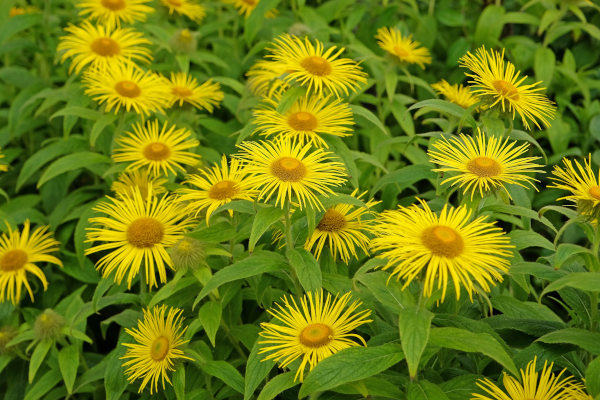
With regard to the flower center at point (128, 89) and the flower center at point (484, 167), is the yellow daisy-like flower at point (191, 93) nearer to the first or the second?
the flower center at point (128, 89)

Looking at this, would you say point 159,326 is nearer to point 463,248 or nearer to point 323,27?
point 463,248

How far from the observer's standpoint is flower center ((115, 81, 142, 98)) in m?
1.96

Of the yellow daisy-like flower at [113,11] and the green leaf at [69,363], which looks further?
the yellow daisy-like flower at [113,11]

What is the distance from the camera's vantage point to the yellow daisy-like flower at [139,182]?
182cm

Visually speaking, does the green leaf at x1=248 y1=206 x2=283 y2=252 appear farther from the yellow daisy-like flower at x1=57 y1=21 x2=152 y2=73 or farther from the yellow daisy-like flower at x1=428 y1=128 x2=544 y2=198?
the yellow daisy-like flower at x1=57 y1=21 x2=152 y2=73

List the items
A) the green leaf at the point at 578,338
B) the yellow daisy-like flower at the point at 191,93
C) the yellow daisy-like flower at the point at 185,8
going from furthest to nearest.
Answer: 1. the yellow daisy-like flower at the point at 185,8
2. the yellow daisy-like flower at the point at 191,93
3. the green leaf at the point at 578,338

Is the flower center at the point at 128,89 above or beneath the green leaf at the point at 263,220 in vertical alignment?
above

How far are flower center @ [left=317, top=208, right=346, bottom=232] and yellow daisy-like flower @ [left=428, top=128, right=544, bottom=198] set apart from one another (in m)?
0.27

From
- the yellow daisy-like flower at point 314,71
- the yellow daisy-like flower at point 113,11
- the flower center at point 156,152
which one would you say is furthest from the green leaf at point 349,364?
the yellow daisy-like flower at point 113,11

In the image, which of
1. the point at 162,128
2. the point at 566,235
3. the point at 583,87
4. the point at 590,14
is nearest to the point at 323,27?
the point at 162,128

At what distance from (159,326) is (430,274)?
0.68 metres

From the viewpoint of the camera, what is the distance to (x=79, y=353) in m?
1.81

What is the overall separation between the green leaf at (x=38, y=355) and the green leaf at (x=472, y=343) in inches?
41.6

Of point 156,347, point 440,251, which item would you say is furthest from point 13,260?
point 440,251
